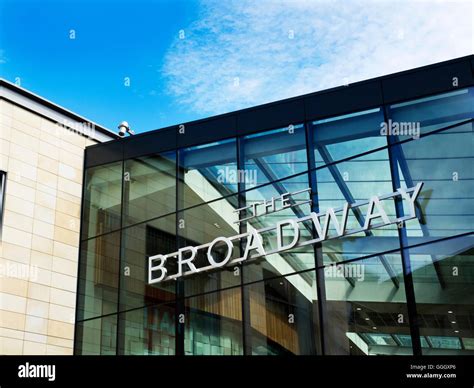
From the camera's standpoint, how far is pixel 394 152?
16125 millimetres

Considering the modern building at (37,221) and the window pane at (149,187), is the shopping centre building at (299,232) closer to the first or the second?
the window pane at (149,187)

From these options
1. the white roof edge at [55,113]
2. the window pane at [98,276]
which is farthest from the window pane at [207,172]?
the white roof edge at [55,113]

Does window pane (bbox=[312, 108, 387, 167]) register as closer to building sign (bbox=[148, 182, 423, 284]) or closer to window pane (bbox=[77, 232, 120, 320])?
building sign (bbox=[148, 182, 423, 284])

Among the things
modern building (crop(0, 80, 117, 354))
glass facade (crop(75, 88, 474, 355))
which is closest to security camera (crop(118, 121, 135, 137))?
modern building (crop(0, 80, 117, 354))

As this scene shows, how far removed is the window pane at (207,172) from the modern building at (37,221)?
3699 millimetres

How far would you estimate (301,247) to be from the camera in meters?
16.7

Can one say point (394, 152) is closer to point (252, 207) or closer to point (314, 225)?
point (314, 225)

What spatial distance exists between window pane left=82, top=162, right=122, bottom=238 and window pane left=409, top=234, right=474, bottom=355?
29.4 ft

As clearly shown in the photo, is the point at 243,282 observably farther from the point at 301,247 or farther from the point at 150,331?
the point at 150,331

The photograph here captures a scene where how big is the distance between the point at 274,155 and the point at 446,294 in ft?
18.3

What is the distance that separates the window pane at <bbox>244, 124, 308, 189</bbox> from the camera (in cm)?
1745

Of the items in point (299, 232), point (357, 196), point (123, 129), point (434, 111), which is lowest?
point (299, 232)

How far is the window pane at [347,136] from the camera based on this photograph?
1667 cm

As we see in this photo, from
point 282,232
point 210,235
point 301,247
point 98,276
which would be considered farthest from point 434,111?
point 98,276
